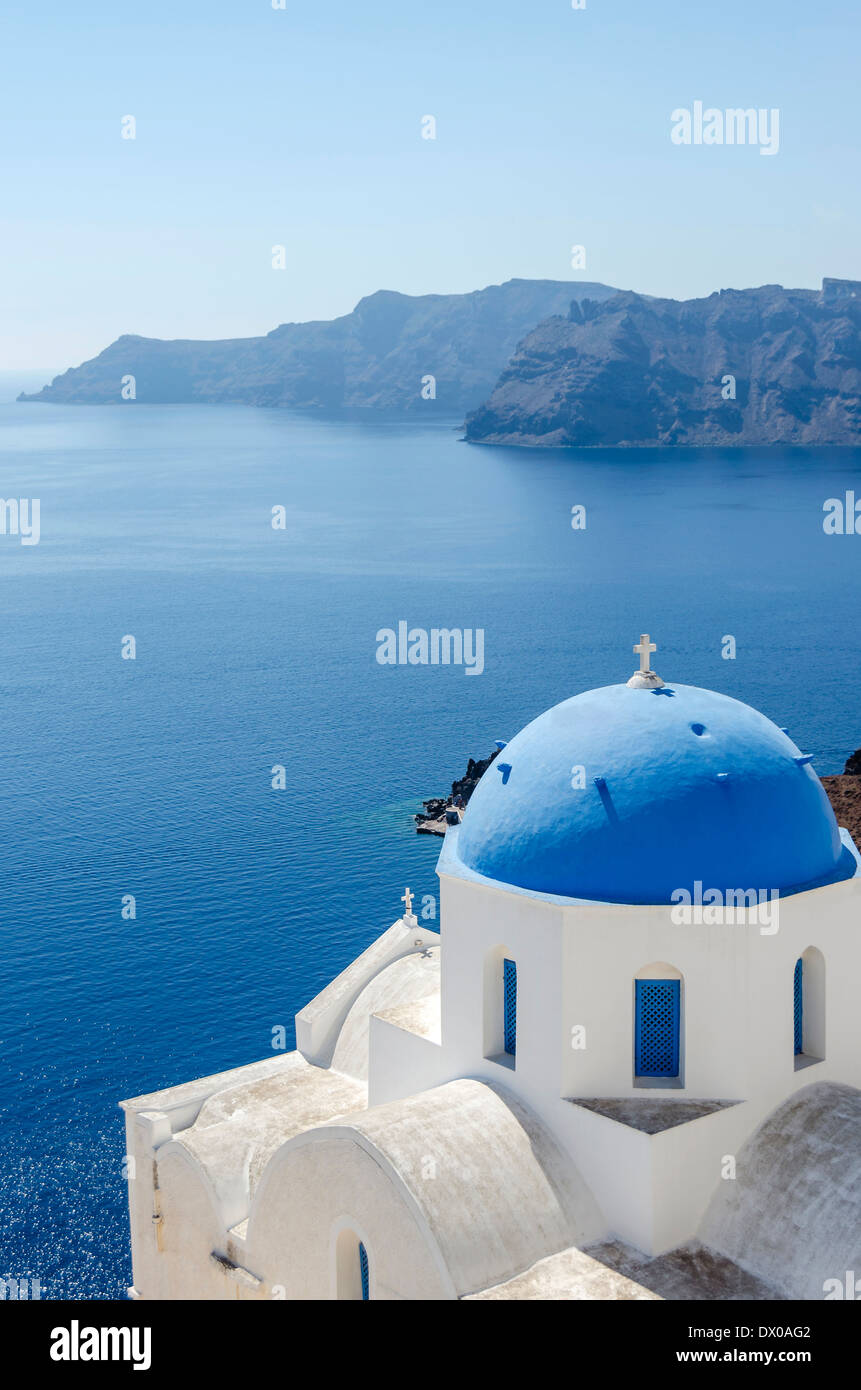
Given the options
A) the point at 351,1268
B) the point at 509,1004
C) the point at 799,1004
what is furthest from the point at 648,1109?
the point at 351,1268

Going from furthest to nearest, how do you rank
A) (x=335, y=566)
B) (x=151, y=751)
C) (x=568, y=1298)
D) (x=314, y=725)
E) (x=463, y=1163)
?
(x=335, y=566) < (x=314, y=725) < (x=151, y=751) < (x=463, y=1163) < (x=568, y=1298)

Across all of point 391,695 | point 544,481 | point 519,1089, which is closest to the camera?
point 519,1089

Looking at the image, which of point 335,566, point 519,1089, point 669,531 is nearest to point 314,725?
point 335,566

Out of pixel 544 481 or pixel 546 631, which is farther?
pixel 544 481

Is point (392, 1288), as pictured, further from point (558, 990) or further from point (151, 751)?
point (151, 751)

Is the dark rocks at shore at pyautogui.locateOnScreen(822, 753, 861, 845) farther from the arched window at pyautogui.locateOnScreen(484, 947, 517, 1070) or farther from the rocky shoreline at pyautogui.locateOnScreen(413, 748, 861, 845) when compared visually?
the arched window at pyautogui.locateOnScreen(484, 947, 517, 1070)

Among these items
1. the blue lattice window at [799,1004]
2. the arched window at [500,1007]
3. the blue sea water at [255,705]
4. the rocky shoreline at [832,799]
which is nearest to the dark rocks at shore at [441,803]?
the rocky shoreline at [832,799]

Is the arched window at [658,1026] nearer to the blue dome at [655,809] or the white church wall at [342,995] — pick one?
the blue dome at [655,809]
